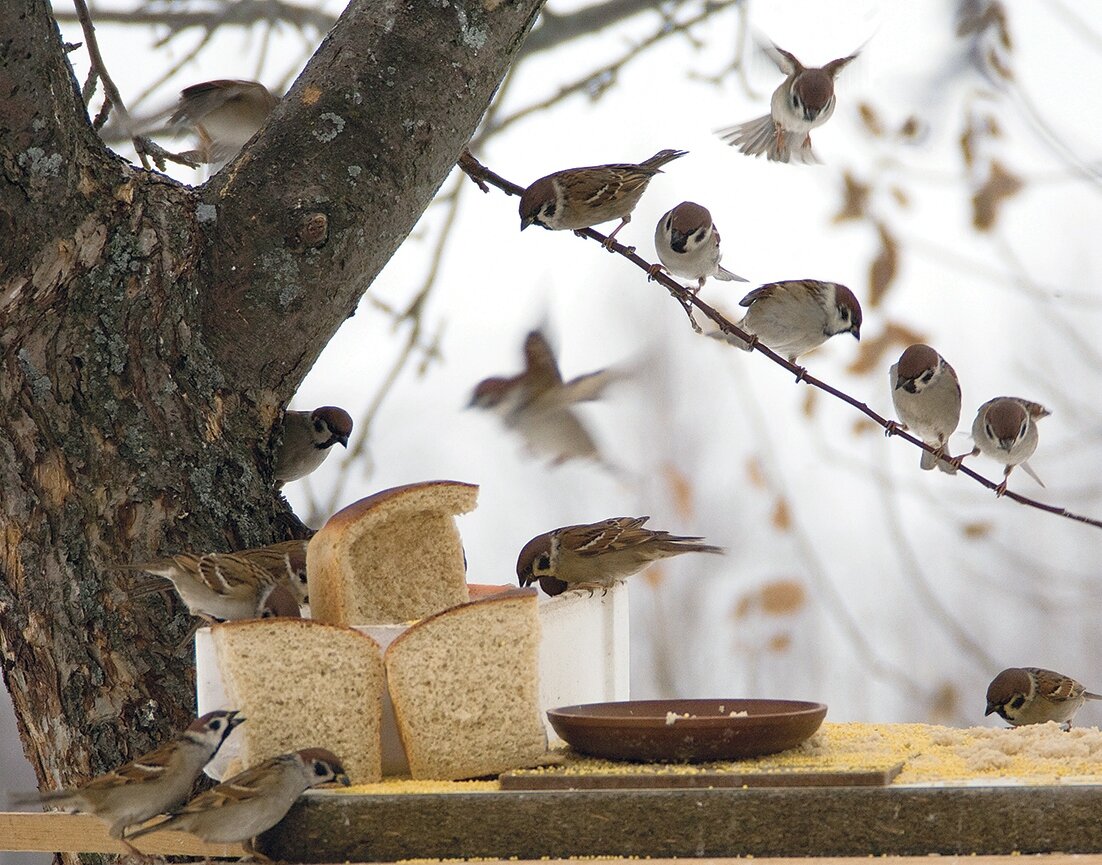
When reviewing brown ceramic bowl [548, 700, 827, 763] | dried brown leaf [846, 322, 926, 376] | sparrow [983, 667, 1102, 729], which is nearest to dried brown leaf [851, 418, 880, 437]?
dried brown leaf [846, 322, 926, 376]

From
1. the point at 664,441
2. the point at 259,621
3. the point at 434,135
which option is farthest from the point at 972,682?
the point at 259,621

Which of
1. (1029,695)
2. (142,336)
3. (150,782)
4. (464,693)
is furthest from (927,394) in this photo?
(150,782)

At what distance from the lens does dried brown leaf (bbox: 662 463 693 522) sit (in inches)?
190

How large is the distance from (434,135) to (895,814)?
1.51 meters

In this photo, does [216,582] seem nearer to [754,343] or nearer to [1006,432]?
[754,343]

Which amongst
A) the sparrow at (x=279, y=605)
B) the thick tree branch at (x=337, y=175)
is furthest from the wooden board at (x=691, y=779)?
the thick tree branch at (x=337, y=175)

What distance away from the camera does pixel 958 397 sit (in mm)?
3648

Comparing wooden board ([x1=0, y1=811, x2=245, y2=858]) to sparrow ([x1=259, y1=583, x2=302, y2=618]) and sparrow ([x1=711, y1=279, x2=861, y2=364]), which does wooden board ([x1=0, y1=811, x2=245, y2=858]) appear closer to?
sparrow ([x1=259, y1=583, x2=302, y2=618])

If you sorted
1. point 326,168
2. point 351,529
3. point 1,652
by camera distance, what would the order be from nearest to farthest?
point 351,529
point 1,652
point 326,168

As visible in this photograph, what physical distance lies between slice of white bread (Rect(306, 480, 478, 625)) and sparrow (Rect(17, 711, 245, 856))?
0.35 meters

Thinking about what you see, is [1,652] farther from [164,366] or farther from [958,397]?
[958,397]

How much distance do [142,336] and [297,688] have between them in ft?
2.36

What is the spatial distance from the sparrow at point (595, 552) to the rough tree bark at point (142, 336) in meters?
0.63

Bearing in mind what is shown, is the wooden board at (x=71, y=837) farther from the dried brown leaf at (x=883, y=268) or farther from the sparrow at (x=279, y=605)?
the dried brown leaf at (x=883, y=268)
